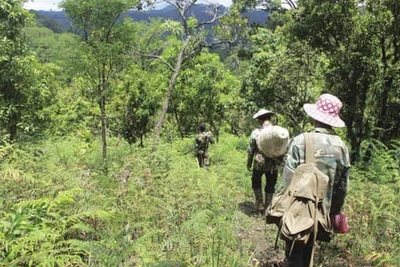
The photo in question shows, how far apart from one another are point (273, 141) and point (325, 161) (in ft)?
8.29

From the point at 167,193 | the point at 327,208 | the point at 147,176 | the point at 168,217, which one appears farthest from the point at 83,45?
the point at 327,208

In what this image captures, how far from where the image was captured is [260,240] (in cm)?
584

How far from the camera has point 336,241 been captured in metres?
5.35

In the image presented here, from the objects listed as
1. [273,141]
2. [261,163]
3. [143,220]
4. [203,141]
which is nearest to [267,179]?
[261,163]

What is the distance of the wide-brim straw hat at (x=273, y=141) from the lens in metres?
6.21

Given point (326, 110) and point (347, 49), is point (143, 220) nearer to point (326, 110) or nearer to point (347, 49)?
point (326, 110)

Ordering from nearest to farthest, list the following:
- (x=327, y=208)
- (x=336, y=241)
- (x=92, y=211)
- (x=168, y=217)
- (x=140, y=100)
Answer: (x=327, y=208)
(x=92, y=211)
(x=168, y=217)
(x=336, y=241)
(x=140, y=100)

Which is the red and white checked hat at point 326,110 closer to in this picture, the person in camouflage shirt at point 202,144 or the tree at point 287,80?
the tree at point 287,80

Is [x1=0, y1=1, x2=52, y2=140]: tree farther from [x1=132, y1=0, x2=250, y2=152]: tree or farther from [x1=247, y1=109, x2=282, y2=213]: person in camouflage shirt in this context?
[x1=247, y1=109, x2=282, y2=213]: person in camouflage shirt

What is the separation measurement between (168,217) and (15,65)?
20.5 ft

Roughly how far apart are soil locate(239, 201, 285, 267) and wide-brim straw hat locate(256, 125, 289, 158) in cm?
114

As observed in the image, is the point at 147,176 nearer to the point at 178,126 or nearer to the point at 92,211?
the point at 92,211

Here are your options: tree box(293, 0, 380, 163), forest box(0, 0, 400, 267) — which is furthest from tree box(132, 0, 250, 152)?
tree box(293, 0, 380, 163)

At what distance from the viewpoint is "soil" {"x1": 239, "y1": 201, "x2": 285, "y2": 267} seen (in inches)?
195
